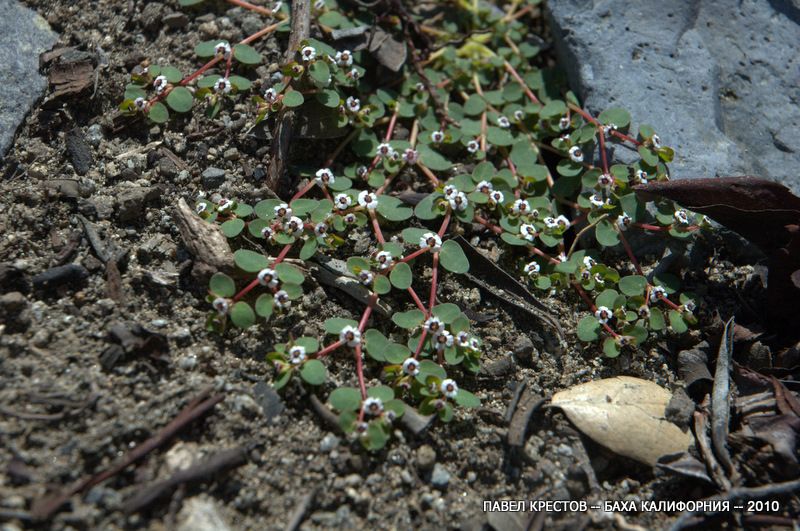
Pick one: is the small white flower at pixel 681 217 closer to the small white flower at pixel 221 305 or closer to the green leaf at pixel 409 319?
the green leaf at pixel 409 319

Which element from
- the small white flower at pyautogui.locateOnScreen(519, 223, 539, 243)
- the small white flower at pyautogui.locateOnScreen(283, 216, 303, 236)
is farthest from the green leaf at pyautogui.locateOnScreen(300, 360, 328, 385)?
the small white flower at pyautogui.locateOnScreen(519, 223, 539, 243)

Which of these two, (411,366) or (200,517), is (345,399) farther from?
(200,517)

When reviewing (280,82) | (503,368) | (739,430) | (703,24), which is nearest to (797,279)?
(739,430)

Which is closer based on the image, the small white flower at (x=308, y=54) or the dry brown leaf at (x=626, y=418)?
the dry brown leaf at (x=626, y=418)

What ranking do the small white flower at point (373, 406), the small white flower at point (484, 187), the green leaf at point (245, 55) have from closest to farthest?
the small white flower at point (373, 406)
the small white flower at point (484, 187)
the green leaf at point (245, 55)

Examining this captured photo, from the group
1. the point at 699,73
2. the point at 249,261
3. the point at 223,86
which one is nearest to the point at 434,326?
the point at 249,261

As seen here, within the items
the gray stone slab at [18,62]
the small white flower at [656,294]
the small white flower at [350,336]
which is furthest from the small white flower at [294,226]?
the small white flower at [656,294]
